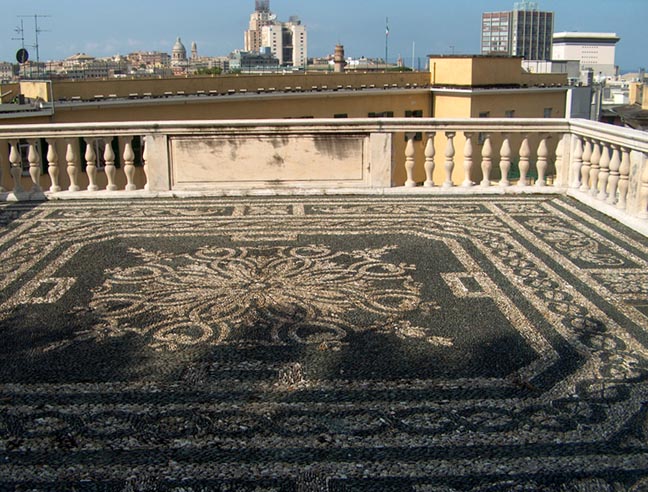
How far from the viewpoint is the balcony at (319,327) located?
3.16 meters

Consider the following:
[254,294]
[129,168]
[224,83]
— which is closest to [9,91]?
[224,83]

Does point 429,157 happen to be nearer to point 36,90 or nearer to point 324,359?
point 324,359

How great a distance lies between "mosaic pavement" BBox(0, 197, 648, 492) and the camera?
10.2 ft

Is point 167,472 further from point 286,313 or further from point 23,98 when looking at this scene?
point 23,98

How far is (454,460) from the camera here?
10.3ft

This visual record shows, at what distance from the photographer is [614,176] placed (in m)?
7.75

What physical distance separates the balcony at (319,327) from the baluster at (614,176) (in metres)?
0.02

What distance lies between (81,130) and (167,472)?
655cm

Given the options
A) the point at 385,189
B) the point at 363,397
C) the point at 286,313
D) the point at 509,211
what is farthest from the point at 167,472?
the point at 385,189

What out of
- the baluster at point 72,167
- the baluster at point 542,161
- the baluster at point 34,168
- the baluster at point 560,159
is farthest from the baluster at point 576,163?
the baluster at point 34,168

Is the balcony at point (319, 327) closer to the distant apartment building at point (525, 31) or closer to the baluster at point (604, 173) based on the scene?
the baluster at point (604, 173)

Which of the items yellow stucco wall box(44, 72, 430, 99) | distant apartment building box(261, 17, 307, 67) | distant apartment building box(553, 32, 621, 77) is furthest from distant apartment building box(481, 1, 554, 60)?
yellow stucco wall box(44, 72, 430, 99)

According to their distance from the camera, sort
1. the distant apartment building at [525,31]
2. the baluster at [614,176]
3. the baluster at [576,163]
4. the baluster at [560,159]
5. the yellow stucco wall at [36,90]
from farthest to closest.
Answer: the distant apartment building at [525,31]
the yellow stucco wall at [36,90]
the baluster at [560,159]
the baluster at [576,163]
the baluster at [614,176]

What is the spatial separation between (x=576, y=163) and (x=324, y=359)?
5.78m
